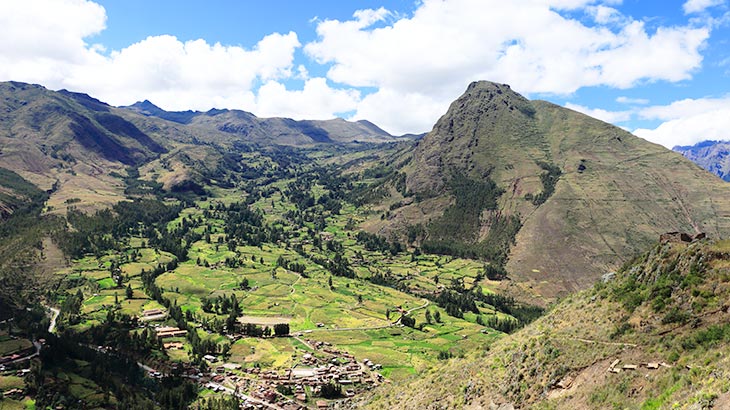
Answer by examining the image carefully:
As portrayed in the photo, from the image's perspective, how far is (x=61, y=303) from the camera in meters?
160

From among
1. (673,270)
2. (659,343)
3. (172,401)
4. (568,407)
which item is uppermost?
(673,270)

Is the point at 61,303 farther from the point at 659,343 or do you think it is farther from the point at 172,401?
the point at 659,343

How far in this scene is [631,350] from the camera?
134 feet

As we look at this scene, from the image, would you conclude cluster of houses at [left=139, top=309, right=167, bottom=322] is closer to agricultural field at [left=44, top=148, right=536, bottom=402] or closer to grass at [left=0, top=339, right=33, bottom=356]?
agricultural field at [left=44, top=148, right=536, bottom=402]

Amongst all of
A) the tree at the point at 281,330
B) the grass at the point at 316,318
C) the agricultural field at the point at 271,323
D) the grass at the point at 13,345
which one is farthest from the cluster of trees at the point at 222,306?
the grass at the point at 13,345

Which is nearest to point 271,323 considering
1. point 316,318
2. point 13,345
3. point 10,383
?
point 316,318

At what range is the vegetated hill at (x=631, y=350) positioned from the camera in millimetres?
33281

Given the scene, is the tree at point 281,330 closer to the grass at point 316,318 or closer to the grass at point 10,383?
the grass at point 316,318

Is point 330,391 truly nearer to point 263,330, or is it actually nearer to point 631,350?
point 263,330

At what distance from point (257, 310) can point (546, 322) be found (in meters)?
127

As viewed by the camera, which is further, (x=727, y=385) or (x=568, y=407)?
(x=568, y=407)

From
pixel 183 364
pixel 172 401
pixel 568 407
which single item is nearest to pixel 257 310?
pixel 183 364

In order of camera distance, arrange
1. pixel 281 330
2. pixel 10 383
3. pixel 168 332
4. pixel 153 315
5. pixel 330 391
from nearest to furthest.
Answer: pixel 10 383, pixel 330 391, pixel 168 332, pixel 281 330, pixel 153 315

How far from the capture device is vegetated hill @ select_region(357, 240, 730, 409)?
33.3m
